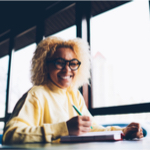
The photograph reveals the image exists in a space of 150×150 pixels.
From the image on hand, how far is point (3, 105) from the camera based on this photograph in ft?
13.3

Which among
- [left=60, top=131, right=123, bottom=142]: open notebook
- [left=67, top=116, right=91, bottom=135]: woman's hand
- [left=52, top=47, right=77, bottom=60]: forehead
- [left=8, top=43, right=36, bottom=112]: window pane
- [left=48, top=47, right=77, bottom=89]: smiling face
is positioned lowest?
[left=60, top=131, right=123, bottom=142]: open notebook

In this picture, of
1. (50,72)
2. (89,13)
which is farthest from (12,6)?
(50,72)

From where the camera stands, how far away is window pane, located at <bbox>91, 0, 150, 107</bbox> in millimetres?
2072

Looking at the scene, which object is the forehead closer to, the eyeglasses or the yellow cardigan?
the eyeglasses

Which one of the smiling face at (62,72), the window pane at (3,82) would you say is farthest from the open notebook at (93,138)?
the window pane at (3,82)

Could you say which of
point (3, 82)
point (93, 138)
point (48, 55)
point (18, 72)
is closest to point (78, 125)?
point (93, 138)

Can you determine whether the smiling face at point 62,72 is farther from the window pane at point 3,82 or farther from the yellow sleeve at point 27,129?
the window pane at point 3,82

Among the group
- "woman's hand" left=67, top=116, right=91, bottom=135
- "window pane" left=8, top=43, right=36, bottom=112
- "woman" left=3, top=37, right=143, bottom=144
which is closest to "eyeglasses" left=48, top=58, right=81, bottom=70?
"woman" left=3, top=37, right=143, bottom=144

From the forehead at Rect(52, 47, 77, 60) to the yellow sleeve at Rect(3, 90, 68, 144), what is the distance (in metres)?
0.42

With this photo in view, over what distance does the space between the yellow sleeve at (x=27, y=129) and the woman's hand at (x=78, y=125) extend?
3 centimetres

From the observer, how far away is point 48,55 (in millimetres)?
1310

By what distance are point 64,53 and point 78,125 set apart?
24.4 inches

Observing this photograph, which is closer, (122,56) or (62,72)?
(62,72)

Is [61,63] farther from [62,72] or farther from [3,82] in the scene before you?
[3,82]
